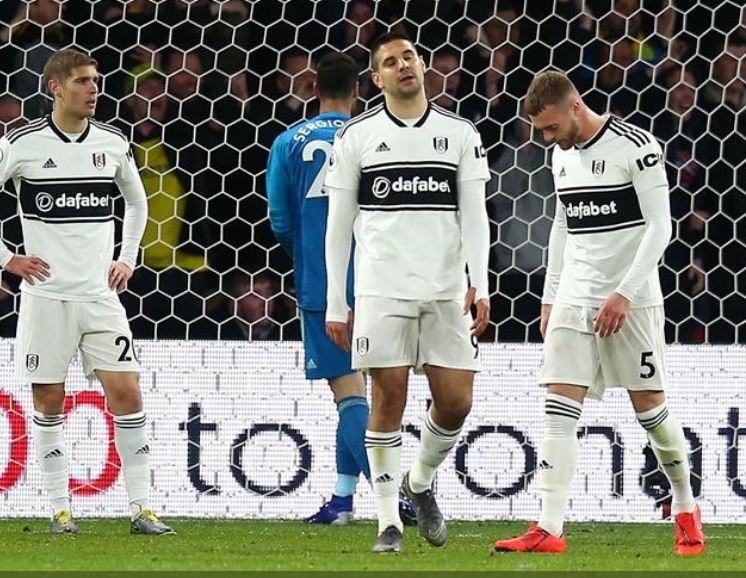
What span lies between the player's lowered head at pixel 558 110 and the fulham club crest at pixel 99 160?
166cm

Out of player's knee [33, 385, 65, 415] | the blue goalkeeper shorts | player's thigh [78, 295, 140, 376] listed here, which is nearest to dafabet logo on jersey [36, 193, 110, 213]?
player's thigh [78, 295, 140, 376]

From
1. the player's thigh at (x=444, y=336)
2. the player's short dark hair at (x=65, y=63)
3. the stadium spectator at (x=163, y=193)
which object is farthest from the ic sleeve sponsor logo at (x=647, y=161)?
the stadium spectator at (x=163, y=193)

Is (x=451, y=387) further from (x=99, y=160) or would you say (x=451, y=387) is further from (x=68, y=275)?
(x=99, y=160)

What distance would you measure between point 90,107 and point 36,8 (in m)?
2.06

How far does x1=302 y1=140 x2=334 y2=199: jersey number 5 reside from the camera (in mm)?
6812

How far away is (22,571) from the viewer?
193 inches

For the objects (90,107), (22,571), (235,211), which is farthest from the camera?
(235,211)

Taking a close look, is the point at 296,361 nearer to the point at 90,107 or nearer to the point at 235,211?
the point at 235,211

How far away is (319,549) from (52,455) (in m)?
1.21

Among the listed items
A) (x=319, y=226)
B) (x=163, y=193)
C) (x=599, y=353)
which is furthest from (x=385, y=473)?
(x=163, y=193)

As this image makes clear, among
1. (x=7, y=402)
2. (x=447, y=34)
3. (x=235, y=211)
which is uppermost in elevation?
(x=447, y=34)

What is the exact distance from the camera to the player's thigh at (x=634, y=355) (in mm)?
5691

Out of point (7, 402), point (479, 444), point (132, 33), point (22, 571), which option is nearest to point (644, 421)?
point (479, 444)

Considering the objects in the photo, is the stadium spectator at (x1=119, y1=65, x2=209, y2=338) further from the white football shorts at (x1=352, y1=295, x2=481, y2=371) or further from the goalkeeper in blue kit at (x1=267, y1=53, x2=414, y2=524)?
the white football shorts at (x1=352, y1=295, x2=481, y2=371)
